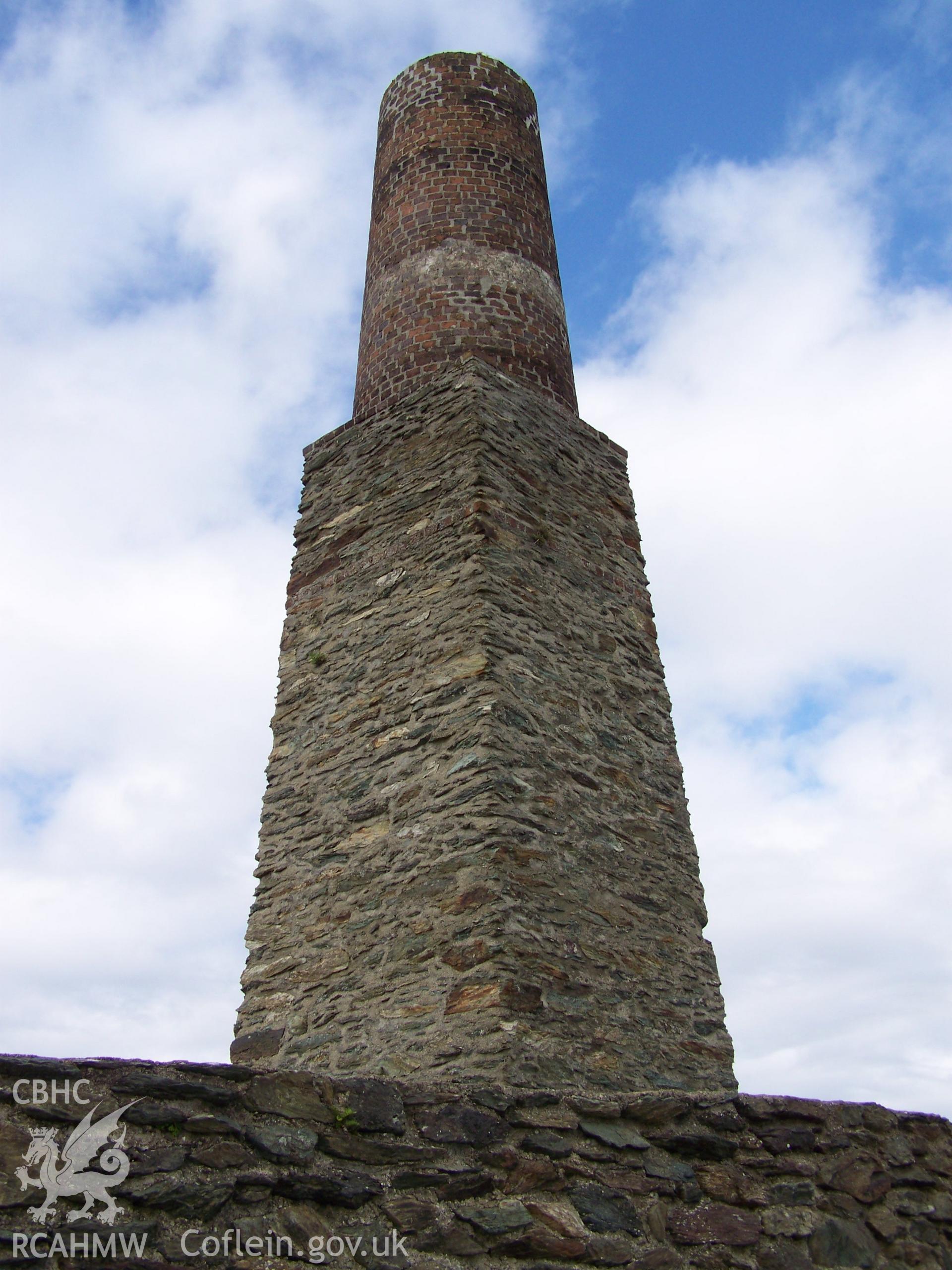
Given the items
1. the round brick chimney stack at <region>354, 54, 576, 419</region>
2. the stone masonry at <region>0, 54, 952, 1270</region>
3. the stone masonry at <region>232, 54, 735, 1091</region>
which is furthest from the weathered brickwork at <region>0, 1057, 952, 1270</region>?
the round brick chimney stack at <region>354, 54, 576, 419</region>

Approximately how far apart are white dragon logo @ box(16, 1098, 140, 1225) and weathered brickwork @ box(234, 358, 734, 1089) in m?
2.28

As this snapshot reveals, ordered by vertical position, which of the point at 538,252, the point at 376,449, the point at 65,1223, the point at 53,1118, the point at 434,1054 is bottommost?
the point at 65,1223

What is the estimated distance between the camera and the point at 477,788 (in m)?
5.45

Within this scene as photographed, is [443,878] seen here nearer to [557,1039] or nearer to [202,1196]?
[557,1039]

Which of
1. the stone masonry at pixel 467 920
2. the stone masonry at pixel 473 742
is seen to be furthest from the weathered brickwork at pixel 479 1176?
the stone masonry at pixel 473 742

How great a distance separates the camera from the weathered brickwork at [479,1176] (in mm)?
2715

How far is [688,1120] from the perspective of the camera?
3820 mm

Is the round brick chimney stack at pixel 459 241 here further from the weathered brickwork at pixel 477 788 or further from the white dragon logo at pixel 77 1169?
the white dragon logo at pixel 77 1169

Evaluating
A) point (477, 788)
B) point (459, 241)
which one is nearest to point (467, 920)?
point (477, 788)

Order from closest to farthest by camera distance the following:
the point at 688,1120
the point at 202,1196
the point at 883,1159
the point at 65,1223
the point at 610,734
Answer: the point at 65,1223 < the point at 202,1196 < the point at 688,1120 < the point at 883,1159 < the point at 610,734

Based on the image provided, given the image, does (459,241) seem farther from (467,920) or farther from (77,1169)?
(77,1169)

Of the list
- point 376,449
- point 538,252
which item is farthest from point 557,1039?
point 538,252

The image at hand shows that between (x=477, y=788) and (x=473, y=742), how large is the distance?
280 millimetres

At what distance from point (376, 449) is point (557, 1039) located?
445 cm
